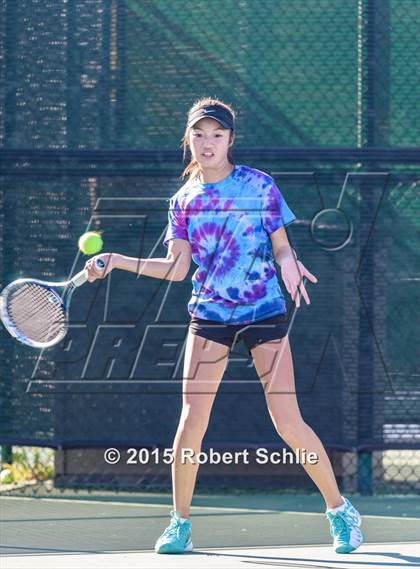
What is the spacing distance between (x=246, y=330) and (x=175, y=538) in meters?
0.86

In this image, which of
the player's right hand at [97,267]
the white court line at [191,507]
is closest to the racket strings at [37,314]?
the player's right hand at [97,267]

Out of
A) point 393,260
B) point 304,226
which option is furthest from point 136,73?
point 393,260

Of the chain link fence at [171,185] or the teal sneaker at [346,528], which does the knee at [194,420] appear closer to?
the teal sneaker at [346,528]

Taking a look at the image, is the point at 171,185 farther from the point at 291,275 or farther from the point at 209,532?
the point at 291,275

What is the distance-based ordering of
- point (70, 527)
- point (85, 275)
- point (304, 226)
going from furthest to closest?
1. point (304, 226)
2. point (70, 527)
3. point (85, 275)

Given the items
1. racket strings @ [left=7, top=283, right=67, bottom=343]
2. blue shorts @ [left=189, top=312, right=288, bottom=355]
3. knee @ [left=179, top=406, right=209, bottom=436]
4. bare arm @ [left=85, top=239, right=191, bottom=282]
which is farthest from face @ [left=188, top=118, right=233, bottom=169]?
knee @ [left=179, top=406, right=209, bottom=436]

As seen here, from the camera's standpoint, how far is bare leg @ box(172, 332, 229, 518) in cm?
462

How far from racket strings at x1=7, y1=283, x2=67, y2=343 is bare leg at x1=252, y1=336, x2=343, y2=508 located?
0.84m

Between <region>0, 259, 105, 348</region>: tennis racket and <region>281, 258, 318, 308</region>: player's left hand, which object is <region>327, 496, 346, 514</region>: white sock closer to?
<region>281, 258, 318, 308</region>: player's left hand

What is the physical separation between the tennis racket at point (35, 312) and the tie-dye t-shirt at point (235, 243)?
541mm

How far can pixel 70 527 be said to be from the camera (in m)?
5.52

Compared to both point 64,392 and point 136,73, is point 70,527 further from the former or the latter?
point 136,73

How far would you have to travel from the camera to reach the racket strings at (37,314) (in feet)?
15.8

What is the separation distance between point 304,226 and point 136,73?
1.20 meters
